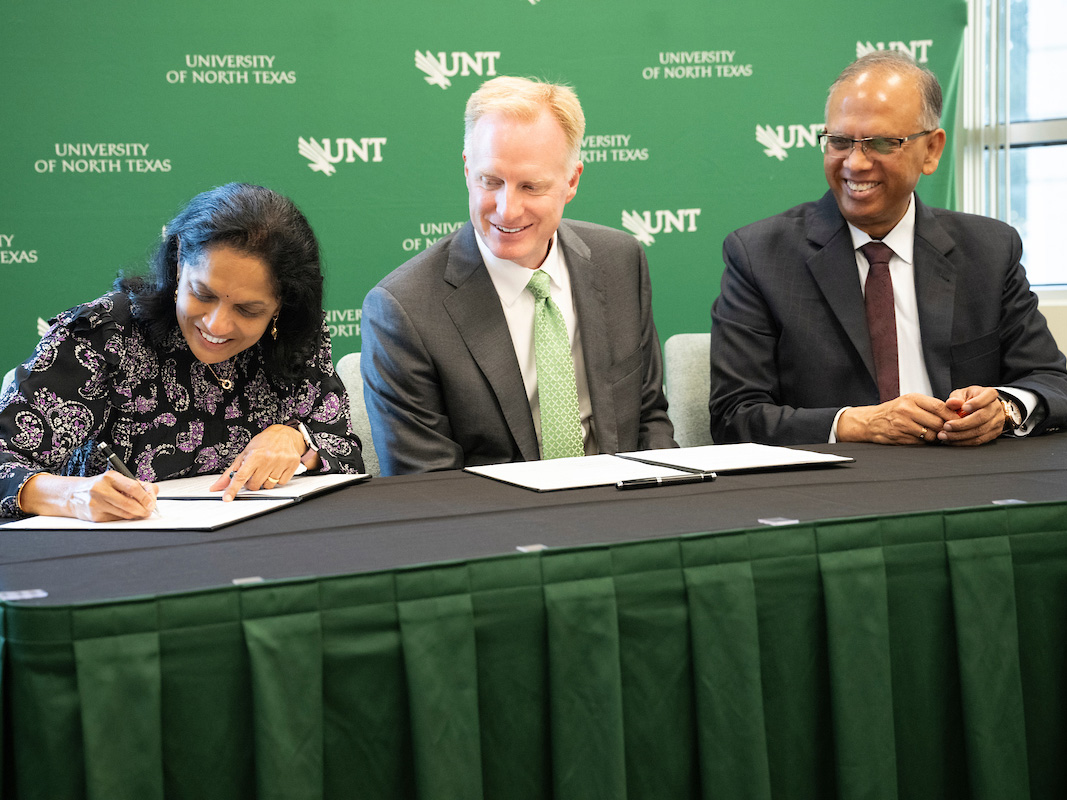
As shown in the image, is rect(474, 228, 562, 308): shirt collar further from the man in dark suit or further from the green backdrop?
the green backdrop

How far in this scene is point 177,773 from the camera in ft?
2.78

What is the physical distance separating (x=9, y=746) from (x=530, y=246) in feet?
4.35

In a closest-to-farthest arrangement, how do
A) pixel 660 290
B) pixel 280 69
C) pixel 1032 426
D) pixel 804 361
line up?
pixel 1032 426
pixel 804 361
pixel 280 69
pixel 660 290

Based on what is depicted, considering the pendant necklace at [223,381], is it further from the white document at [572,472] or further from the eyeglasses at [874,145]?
the eyeglasses at [874,145]

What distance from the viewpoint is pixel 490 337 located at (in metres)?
1.86

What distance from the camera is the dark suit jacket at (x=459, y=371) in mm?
1829

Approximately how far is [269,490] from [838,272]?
1360 millimetres

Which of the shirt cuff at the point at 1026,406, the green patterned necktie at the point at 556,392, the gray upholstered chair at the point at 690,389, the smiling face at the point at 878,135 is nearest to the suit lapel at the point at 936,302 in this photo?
the smiling face at the point at 878,135

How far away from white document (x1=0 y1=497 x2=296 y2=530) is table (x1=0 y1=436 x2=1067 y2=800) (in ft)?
0.09

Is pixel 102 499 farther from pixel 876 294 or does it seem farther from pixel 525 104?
pixel 876 294

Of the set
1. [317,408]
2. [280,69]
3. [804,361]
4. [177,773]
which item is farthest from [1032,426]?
[280,69]

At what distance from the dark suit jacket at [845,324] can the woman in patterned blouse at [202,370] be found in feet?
2.96

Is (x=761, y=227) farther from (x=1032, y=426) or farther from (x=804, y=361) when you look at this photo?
(x=1032, y=426)

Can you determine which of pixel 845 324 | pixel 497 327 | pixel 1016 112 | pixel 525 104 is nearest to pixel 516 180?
pixel 525 104
